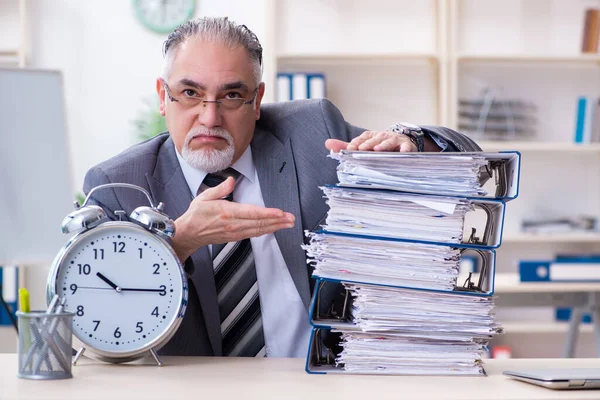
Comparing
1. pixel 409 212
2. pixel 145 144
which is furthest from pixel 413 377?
pixel 145 144

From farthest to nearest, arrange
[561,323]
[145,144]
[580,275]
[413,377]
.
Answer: [561,323] → [580,275] → [145,144] → [413,377]

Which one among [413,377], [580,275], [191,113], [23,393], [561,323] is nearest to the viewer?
[23,393]

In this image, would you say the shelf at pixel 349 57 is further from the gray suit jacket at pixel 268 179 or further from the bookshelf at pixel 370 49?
the gray suit jacket at pixel 268 179

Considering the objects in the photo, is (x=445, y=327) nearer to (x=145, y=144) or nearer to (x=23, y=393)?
(x=23, y=393)

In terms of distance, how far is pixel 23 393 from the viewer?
3.46 ft

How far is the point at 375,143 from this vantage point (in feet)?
4.64

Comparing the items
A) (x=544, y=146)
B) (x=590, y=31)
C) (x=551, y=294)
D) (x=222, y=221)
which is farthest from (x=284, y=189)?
(x=590, y=31)

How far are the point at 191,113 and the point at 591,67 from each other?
11.8ft

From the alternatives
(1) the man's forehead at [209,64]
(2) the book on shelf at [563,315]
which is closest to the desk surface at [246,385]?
(1) the man's forehead at [209,64]

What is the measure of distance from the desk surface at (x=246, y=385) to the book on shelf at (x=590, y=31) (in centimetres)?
358

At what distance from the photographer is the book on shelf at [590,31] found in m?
4.45

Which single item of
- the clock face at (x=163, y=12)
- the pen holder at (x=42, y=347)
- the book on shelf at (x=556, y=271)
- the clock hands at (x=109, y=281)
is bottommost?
the book on shelf at (x=556, y=271)

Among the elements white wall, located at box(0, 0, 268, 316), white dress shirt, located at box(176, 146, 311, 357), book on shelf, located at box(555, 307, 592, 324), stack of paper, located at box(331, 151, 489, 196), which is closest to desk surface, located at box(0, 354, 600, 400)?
stack of paper, located at box(331, 151, 489, 196)

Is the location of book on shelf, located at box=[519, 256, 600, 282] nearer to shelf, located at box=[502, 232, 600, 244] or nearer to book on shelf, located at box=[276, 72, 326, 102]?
shelf, located at box=[502, 232, 600, 244]
